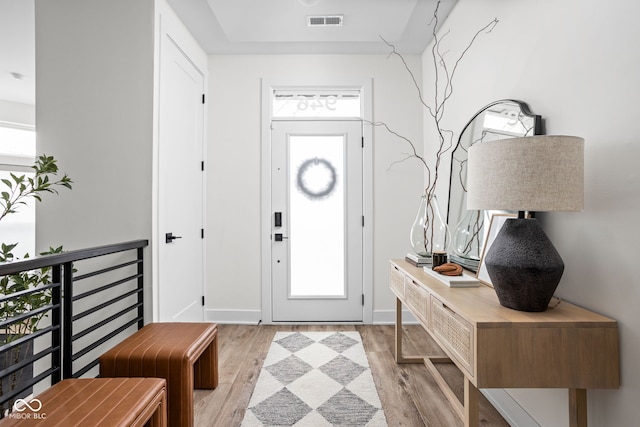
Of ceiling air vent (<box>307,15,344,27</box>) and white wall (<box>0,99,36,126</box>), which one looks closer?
ceiling air vent (<box>307,15,344,27</box>)

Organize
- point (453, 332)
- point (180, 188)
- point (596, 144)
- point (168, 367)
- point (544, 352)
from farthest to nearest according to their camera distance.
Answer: point (180, 188) → point (168, 367) → point (453, 332) → point (596, 144) → point (544, 352)

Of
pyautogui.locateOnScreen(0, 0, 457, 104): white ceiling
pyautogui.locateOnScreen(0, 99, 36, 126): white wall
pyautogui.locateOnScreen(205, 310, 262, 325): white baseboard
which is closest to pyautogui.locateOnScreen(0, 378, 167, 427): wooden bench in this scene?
pyautogui.locateOnScreen(205, 310, 262, 325): white baseboard

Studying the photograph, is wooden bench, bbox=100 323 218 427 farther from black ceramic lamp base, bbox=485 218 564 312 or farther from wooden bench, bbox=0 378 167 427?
black ceramic lamp base, bbox=485 218 564 312

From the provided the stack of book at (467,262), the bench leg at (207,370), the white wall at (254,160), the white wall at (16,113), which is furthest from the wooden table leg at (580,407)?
the white wall at (16,113)

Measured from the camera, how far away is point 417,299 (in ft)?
6.53

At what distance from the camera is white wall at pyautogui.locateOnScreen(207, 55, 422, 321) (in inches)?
139

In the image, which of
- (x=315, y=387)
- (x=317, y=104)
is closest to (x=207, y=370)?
(x=315, y=387)

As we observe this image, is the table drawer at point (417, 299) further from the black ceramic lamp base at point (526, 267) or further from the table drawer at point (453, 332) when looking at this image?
the black ceramic lamp base at point (526, 267)

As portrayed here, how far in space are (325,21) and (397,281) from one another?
225 centimetres

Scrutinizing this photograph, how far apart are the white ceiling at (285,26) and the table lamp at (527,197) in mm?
1946

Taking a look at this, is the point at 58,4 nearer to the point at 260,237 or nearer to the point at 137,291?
the point at 137,291

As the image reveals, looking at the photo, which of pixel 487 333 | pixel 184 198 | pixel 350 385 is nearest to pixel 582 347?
pixel 487 333

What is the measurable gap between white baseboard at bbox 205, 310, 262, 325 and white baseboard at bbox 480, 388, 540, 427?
2.21 meters

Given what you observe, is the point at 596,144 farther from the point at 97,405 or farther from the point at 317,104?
the point at 317,104
